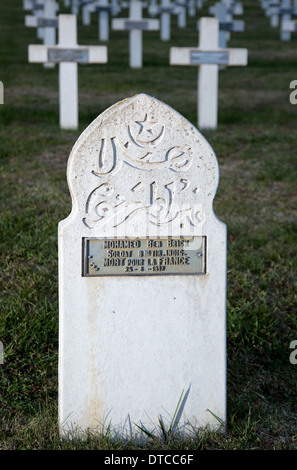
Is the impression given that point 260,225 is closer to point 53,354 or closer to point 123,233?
point 53,354

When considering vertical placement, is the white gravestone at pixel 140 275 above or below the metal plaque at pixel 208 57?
below

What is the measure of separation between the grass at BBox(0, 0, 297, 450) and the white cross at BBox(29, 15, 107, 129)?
28 cm

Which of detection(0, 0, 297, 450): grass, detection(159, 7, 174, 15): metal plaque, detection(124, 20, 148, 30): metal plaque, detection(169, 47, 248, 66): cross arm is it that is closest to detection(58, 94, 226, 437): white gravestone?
detection(0, 0, 297, 450): grass

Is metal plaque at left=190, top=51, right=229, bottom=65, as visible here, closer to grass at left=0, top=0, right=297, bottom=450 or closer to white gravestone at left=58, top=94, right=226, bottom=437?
grass at left=0, top=0, right=297, bottom=450

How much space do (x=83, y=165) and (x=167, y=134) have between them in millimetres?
355

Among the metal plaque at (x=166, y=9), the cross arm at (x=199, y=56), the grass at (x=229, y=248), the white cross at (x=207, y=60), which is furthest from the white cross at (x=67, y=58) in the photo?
the metal plaque at (x=166, y=9)

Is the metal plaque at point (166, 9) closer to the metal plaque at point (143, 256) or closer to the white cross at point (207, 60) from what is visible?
the white cross at point (207, 60)

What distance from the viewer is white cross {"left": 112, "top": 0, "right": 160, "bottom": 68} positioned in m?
12.8

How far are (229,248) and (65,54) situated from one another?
4108 mm

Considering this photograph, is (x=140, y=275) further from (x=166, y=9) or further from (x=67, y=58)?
(x=166, y=9)

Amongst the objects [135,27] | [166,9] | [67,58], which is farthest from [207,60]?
[166,9]

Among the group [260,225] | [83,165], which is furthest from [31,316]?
[260,225]

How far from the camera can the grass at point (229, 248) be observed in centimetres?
310

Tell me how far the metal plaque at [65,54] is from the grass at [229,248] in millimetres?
716
